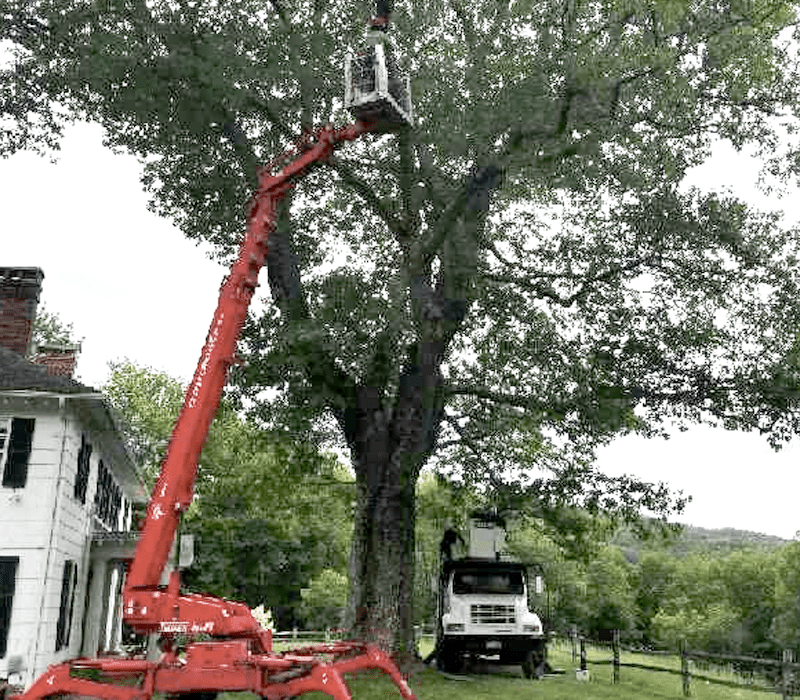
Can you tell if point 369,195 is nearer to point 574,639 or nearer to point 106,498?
point 106,498

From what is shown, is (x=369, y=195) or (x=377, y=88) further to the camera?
(x=369, y=195)

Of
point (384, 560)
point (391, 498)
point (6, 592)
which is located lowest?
point (6, 592)

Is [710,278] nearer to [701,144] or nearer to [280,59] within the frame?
[701,144]

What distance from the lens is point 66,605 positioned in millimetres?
18594

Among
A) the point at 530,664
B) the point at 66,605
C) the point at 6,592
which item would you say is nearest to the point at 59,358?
the point at 66,605

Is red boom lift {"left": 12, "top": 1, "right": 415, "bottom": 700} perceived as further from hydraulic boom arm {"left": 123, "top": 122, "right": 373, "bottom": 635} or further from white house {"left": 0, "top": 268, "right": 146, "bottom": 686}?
white house {"left": 0, "top": 268, "right": 146, "bottom": 686}

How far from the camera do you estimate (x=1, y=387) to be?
15758 mm

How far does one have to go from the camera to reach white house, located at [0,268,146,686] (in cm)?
1540

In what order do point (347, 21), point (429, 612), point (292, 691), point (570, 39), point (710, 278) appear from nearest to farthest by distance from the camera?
point (292, 691) → point (570, 39) → point (347, 21) → point (710, 278) → point (429, 612)

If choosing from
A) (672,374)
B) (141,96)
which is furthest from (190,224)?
(672,374)

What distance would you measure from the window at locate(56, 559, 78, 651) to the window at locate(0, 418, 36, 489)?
2.90 metres

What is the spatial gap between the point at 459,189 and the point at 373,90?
4384mm

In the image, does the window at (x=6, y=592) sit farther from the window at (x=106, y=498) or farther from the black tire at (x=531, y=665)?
the black tire at (x=531, y=665)

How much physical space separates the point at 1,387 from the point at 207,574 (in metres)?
34.5
